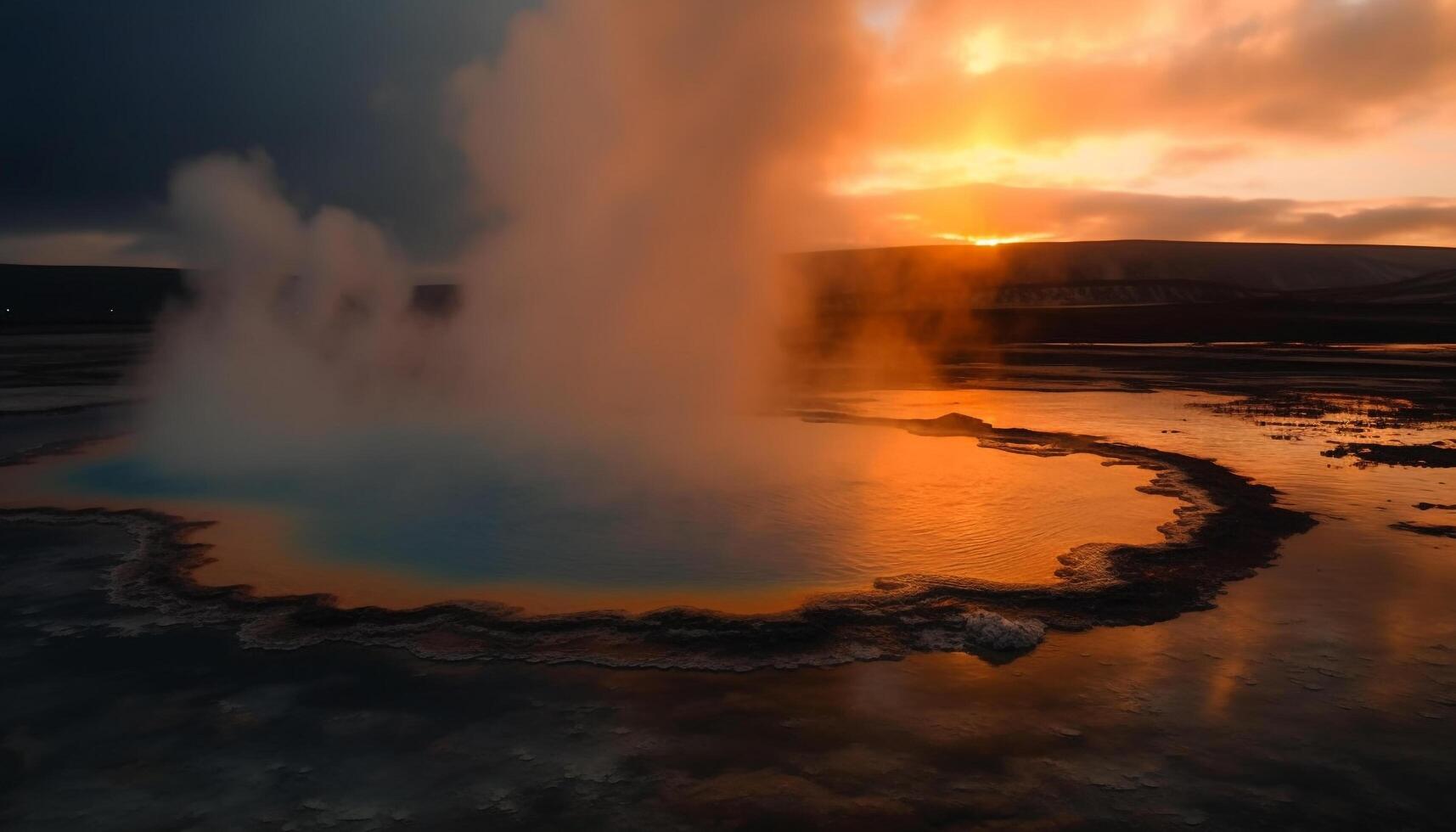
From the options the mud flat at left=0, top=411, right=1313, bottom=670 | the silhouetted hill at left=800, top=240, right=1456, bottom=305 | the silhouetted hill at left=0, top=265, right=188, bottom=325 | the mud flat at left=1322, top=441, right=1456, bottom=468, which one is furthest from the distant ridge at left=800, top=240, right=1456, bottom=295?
the mud flat at left=0, top=411, right=1313, bottom=670

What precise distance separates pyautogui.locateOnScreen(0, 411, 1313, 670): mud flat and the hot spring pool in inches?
9.9

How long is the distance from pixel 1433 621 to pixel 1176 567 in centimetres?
160

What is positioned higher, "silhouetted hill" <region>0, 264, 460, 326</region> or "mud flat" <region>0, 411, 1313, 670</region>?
"silhouetted hill" <region>0, 264, 460, 326</region>

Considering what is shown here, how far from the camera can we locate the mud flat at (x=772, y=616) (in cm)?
565

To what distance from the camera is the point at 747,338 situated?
70.1 feet

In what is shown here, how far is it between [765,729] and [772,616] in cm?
140

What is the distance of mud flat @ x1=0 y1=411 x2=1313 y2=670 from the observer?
565 cm

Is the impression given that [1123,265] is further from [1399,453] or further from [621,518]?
[621,518]

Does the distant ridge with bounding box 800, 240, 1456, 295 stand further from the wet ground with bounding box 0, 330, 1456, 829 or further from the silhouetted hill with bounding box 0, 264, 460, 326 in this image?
the wet ground with bounding box 0, 330, 1456, 829

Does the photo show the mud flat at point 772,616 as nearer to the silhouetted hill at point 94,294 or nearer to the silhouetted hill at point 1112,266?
the silhouetted hill at point 94,294

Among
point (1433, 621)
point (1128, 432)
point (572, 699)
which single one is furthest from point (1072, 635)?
point (1128, 432)

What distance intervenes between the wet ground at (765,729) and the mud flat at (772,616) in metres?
0.16

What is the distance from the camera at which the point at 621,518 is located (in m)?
8.40

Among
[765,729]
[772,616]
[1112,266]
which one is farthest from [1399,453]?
[1112,266]
